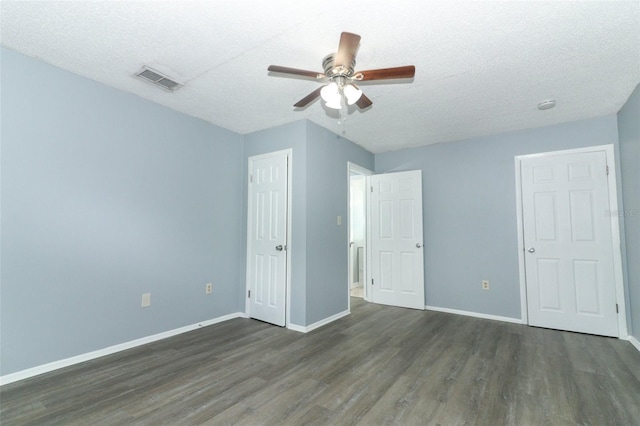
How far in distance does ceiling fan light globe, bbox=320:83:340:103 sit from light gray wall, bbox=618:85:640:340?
2.85 m

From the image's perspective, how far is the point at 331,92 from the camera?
212cm

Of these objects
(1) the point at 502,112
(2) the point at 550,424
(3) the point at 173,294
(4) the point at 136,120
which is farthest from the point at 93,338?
(1) the point at 502,112

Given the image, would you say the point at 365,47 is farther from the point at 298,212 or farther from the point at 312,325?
the point at 312,325

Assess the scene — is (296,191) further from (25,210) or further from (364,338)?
(25,210)

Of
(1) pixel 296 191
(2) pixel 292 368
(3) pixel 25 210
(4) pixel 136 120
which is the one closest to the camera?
(3) pixel 25 210

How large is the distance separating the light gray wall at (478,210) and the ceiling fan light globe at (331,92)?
2.84 m

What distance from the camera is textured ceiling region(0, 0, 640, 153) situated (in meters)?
1.83

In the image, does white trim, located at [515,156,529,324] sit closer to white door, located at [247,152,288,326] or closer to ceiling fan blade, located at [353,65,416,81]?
ceiling fan blade, located at [353,65,416,81]

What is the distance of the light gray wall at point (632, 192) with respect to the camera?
2821mm

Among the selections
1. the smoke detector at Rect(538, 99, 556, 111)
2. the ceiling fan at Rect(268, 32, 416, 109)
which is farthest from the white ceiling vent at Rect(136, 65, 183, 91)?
the smoke detector at Rect(538, 99, 556, 111)

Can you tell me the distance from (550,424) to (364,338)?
169 cm

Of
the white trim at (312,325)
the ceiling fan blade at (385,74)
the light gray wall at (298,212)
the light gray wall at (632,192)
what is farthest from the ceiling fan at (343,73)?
the light gray wall at (632,192)

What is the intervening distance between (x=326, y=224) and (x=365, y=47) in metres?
2.14

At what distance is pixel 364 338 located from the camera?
320 cm
